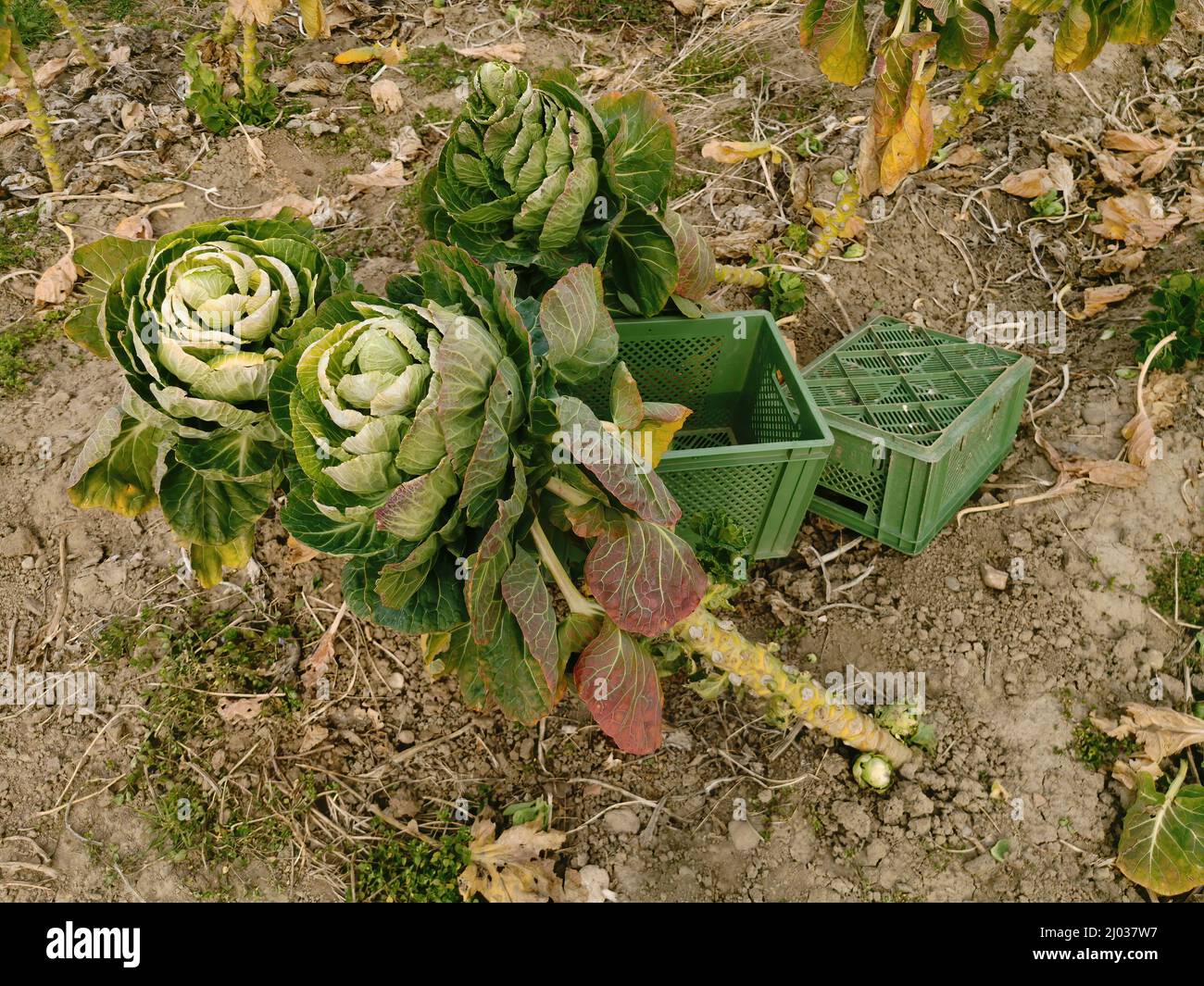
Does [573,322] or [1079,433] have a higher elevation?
[573,322]

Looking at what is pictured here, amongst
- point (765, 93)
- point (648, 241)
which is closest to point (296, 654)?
point (648, 241)

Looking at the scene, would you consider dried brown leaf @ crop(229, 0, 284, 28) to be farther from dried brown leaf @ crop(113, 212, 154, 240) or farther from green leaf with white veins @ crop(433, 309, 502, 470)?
green leaf with white veins @ crop(433, 309, 502, 470)

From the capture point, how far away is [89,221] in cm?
423

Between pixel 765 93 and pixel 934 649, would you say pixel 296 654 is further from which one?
pixel 765 93

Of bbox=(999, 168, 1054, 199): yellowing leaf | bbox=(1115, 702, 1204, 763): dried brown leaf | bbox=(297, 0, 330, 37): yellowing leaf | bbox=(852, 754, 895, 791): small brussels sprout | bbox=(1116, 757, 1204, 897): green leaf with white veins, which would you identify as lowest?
bbox=(852, 754, 895, 791): small brussels sprout

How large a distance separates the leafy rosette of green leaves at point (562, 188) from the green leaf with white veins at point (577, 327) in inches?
18.5

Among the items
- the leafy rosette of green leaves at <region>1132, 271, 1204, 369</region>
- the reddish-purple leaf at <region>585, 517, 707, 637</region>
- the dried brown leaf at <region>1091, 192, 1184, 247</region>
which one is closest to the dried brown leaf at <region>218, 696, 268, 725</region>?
the reddish-purple leaf at <region>585, 517, 707, 637</region>

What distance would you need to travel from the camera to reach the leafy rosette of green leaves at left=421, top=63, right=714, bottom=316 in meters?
2.75

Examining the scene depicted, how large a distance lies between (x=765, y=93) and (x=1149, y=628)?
125 inches

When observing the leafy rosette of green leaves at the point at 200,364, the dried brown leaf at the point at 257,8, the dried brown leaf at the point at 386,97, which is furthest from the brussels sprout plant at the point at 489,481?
the dried brown leaf at the point at 386,97

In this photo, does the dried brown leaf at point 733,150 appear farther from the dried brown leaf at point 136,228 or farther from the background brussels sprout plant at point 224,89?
the dried brown leaf at point 136,228

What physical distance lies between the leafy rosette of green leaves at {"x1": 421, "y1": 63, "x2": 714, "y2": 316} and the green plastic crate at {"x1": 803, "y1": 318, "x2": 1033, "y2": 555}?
0.74 metres

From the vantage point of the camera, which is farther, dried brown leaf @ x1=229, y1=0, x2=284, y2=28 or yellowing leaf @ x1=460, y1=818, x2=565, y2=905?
dried brown leaf @ x1=229, y1=0, x2=284, y2=28
